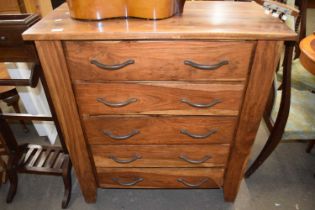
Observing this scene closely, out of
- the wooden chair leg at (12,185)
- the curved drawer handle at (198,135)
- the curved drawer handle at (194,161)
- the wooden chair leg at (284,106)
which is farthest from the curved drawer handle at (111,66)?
the wooden chair leg at (12,185)

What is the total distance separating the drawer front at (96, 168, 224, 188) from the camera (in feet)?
3.77

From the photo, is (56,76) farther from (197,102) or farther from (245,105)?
(245,105)

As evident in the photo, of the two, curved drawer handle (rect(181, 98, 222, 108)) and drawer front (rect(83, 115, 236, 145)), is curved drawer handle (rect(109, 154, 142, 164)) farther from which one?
curved drawer handle (rect(181, 98, 222, 108))

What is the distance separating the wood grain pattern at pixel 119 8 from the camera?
756 mm

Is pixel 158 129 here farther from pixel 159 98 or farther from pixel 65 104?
pixel 65 104

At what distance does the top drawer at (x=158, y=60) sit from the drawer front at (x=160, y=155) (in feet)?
1.20

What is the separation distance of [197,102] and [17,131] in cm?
159

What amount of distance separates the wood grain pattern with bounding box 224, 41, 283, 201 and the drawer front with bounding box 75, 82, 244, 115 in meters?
0.04

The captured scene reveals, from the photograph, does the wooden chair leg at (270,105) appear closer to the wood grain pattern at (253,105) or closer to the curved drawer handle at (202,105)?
the wood grain pattern at (253,105)

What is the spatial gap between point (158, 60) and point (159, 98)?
157 millimetres

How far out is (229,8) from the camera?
0.95 meters

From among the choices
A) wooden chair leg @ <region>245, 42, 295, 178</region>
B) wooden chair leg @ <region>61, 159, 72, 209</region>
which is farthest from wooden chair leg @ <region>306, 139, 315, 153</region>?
wooden chair leg @ <region>61, 159, 72, 209</region>

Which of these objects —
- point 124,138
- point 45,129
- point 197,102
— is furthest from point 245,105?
point 45,129

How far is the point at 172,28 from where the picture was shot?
723 mm
